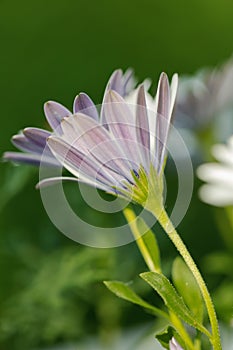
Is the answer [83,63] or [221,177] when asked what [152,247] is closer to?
[221,177]

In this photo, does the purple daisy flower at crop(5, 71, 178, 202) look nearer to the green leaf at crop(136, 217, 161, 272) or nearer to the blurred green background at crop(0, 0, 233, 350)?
the green leaf at crop(136, 217, 161, 272)

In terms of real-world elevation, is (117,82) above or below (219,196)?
above

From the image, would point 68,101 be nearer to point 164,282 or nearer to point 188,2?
point 188,2

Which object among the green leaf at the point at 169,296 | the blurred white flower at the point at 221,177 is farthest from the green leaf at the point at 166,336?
the blurred white flower at the point at 221,177

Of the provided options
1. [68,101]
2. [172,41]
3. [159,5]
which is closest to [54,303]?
[68,101]

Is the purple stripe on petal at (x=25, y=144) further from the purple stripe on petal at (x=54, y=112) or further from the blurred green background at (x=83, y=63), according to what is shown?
the blurred green background at (x=83, y=63)

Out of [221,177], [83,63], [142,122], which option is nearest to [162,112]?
[142,122]
